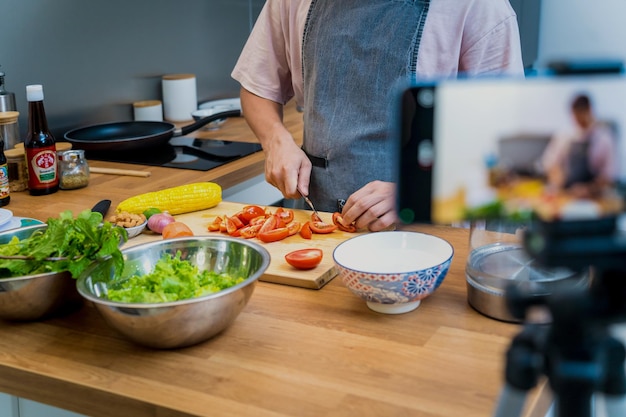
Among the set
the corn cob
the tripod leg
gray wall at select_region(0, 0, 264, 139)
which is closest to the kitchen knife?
the corn cob

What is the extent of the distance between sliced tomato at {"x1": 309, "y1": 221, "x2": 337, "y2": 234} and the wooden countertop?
275 millimetres

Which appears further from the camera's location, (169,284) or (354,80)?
(354,80)

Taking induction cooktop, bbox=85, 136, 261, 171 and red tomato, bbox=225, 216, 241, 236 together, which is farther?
induction cooktop, bbox=85, 136, 261, 171

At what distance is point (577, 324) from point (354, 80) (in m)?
1.33

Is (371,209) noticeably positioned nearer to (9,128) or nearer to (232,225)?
(232,225)

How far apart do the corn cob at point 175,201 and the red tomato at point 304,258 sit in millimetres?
417

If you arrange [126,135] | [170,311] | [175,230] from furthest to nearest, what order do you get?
[126,135] → [175,230] → [170,311]

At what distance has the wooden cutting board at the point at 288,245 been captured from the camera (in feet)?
4.27

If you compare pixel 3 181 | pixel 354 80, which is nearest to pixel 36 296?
pixel 3 181

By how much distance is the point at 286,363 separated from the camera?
1.02 m

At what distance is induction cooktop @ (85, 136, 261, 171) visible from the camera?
224cm

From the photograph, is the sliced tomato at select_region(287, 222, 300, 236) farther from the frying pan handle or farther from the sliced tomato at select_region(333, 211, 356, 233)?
the frying pan handle

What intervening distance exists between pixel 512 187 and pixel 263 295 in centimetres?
78

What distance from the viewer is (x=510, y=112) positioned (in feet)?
1.73
